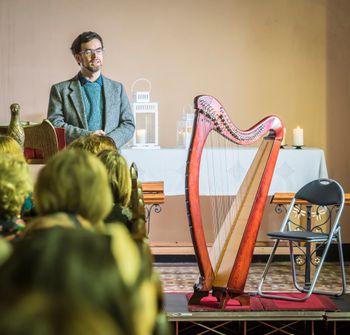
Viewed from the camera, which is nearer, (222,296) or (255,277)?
(222,296)

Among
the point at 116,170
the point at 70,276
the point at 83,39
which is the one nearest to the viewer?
the point at 70,276

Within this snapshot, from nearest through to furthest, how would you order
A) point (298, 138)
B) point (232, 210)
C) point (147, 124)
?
1. point (232, 210)
2. point (298, 138)
3. point (147, 124)

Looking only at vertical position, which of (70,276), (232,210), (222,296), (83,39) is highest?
(83,39)

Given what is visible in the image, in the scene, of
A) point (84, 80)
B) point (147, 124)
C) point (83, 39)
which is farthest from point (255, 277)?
Answer: point (83, 39)

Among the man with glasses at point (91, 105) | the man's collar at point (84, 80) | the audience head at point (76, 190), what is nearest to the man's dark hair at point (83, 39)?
the man with glasses at point (91, 105)

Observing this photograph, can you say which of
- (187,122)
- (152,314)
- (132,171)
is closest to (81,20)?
(187,122)

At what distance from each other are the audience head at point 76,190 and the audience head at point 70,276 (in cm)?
49

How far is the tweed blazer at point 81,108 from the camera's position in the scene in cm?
478

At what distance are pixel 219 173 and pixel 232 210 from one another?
1834mm

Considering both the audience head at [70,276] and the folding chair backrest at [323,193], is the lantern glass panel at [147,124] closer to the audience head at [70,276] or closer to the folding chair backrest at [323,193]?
the folding chair backrest at [323,193]

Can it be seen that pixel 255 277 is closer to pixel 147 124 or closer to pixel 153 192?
pixel 153 192

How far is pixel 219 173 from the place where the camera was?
6238 millimetres

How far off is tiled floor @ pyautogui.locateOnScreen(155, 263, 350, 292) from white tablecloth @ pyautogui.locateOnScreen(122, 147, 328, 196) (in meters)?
0.68

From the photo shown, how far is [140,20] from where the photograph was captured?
7.16m
